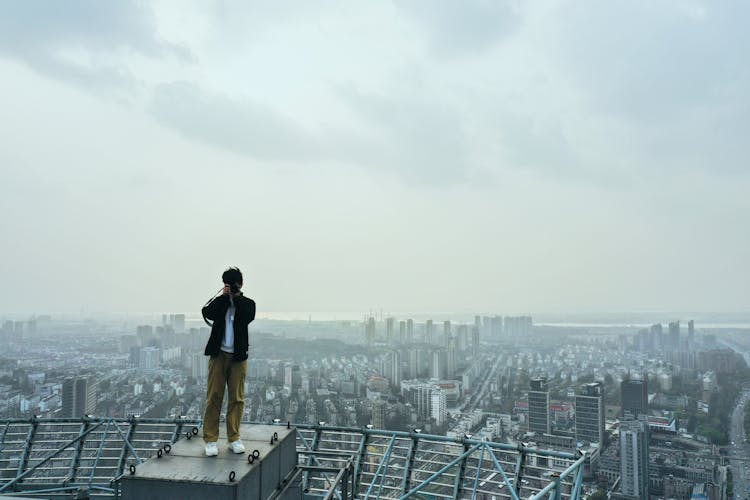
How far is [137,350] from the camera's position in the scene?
2672 cm

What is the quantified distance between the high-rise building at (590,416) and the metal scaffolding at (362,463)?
10494 millimetres

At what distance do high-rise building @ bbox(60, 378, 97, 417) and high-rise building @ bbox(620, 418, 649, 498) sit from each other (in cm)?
1579

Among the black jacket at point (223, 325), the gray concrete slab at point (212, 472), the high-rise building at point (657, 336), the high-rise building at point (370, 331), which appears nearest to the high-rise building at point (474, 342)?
the high-rise building at point (370, 331)

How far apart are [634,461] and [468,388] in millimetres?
11949

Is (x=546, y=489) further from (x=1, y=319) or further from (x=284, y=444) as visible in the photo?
(x=1, y=319)

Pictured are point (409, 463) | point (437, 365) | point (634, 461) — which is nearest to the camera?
point (409, 463)

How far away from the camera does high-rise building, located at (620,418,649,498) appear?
12891 mm

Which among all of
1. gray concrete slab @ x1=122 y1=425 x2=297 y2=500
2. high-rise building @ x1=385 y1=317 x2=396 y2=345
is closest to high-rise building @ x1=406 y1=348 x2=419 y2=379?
high-rise building @ x1=385 y1=317 x2=396 y2=345

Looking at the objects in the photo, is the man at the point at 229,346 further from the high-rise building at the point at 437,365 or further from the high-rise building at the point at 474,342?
the high-rise building at the point at 474,342

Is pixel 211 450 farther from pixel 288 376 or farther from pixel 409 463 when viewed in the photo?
pixel 288 376

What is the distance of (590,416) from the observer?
1709 cm

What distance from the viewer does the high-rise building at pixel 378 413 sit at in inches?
616

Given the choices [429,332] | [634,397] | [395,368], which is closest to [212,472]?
[634,397]

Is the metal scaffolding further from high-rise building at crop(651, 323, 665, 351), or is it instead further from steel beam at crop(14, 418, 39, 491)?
high-rise building at crop(651, 323, 665, 351)
